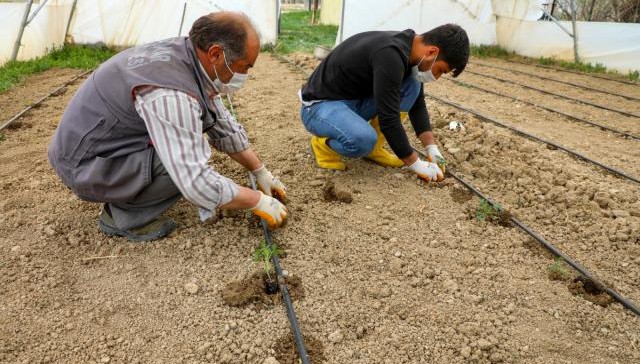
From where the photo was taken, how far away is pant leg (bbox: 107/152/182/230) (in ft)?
7.29

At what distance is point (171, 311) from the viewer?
76.9 inches

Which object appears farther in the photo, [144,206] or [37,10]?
[37,10]

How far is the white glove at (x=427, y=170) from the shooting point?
303 cm

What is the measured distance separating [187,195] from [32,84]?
202 inches

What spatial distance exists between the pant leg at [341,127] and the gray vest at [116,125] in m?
0.98

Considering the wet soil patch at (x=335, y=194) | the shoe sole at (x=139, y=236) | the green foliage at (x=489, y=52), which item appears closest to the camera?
the shoe sole at (x=139, y=236)

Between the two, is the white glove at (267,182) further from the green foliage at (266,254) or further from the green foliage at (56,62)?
the green foliage at (56,62)

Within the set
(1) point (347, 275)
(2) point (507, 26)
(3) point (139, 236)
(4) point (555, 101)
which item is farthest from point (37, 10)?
(2) point (507, 26)

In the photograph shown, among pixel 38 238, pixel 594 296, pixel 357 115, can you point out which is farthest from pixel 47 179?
pixel 594 296

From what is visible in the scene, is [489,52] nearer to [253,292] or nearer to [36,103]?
[36,103]

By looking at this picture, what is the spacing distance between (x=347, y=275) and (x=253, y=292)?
0.46 m

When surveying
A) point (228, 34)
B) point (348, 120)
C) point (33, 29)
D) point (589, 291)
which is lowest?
point (589, 291)

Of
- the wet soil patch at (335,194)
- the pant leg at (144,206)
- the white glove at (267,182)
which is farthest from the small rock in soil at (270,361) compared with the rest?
the wet soil patch at (335,194)

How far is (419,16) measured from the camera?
9203 millimetres
